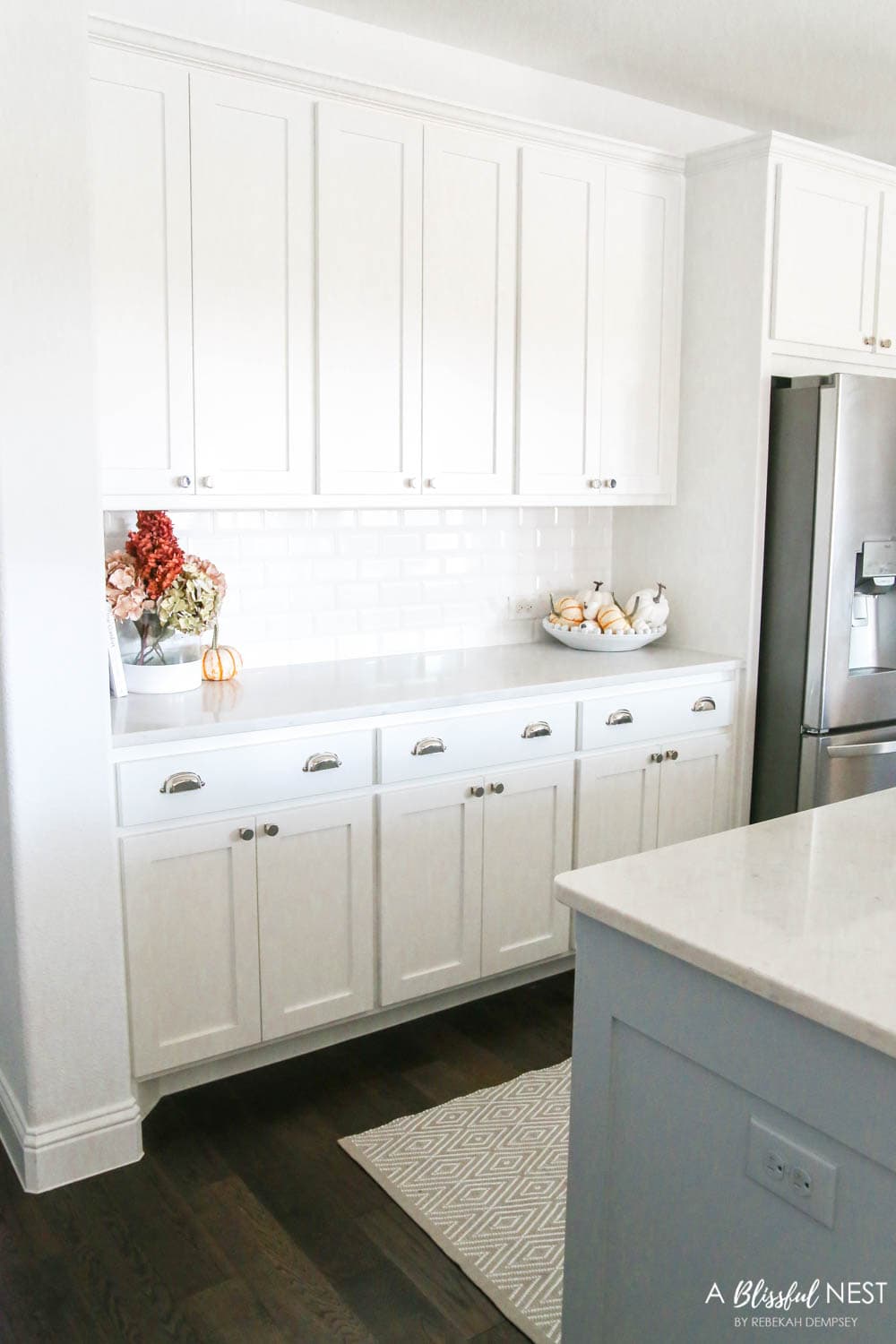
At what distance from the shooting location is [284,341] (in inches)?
113

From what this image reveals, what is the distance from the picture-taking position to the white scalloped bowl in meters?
3.60

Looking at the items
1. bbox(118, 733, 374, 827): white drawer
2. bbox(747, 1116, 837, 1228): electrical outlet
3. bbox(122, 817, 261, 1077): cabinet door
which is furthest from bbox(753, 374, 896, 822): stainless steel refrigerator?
bbox(747, 1116, 837, 1228): electrical outlet

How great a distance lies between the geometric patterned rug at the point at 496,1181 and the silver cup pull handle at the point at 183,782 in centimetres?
85

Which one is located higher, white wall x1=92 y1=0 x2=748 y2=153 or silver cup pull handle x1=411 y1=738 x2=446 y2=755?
white wall x1=92 y1=0 x2=748 y2=153

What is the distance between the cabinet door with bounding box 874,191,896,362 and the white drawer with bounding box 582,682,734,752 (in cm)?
123

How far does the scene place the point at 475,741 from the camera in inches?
117

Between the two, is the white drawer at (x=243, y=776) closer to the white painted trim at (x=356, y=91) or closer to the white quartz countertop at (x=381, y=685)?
the white quartz countertop at (x=381, y=685)

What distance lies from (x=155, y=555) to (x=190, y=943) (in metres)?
0.91

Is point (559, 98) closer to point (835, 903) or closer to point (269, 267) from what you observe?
point (269, 267)

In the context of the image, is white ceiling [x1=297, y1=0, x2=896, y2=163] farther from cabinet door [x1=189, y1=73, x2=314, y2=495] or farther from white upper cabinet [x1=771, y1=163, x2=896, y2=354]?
cabinet door [x1=189, y1=73, x2=314, y2=495]

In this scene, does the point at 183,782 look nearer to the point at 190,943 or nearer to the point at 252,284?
the point at 190,943

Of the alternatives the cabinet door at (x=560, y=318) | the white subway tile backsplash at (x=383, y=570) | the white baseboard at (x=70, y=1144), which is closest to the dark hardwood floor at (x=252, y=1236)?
the white baseboard at (x=70, y=1144)

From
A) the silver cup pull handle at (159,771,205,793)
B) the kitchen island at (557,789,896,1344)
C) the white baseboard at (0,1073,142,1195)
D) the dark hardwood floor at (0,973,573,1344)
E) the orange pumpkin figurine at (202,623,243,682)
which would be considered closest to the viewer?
the kitchen island at (557,789,896,1344)

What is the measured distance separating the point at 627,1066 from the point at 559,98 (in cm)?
313
